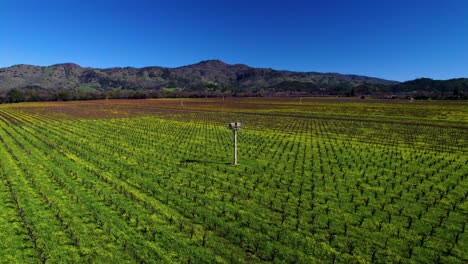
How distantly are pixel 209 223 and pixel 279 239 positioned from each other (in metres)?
3.08

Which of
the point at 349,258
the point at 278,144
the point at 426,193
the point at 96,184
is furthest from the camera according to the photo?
the point at 278,144

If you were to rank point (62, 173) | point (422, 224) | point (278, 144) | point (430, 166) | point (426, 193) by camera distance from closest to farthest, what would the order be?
1. point (422, 224)
2. point (426, 193)
3. point (62, 173)
4. point (430, 166)
5. point (278, 144)

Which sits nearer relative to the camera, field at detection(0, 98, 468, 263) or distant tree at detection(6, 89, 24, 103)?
field at detection(0, 98, 468, 263)

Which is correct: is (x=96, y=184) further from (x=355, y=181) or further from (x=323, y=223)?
(x=355, y=181)

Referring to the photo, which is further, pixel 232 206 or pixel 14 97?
pixel 14 97

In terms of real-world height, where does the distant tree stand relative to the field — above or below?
above

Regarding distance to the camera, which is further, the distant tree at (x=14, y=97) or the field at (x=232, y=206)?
the distant tree at (x=14, y=97)

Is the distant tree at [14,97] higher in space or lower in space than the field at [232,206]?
higher

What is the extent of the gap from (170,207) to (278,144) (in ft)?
66.2

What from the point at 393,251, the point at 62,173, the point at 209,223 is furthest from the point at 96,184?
the point at 393,251

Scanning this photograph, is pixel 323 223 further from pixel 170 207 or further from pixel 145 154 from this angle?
pixel 145 154

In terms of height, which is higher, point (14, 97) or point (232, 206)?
point (14, 97)

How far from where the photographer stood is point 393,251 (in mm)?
11172

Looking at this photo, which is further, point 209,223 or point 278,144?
point 278,144
